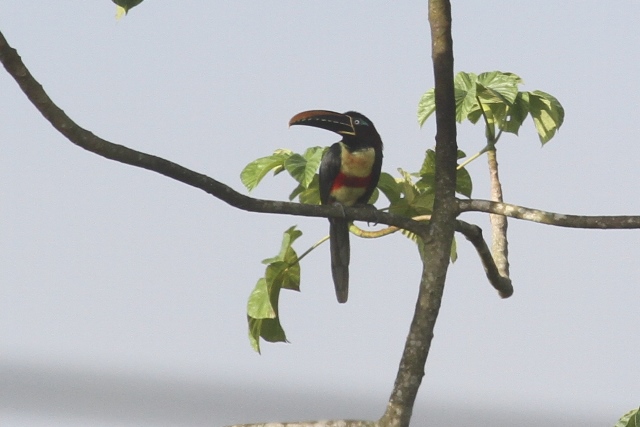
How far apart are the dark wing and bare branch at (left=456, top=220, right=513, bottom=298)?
5.59 feet

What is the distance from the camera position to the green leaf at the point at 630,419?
3.17 meters

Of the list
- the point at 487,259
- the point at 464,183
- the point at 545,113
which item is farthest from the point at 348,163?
the point at 487,259

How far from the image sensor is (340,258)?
5426 mm

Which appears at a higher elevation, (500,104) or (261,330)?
(500,104)

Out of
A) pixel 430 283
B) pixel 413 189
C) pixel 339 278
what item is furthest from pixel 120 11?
pixel 339 278

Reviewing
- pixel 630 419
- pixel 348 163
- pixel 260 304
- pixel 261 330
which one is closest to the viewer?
pixel 630 419

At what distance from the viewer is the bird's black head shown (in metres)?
5.48

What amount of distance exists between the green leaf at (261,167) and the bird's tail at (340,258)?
32.2 inches

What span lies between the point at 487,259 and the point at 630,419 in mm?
848

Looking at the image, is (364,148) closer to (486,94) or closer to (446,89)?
(486,94)

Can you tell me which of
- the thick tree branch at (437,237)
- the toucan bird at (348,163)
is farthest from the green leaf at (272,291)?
the toucan bird at (348,163)

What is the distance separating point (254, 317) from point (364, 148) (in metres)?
2.01

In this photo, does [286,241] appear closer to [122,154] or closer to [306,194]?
[306,194]

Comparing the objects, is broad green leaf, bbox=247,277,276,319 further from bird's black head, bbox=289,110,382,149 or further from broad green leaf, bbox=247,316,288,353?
bird's black head, bbox=289,110,382,149
